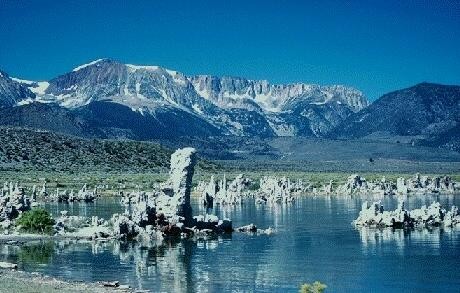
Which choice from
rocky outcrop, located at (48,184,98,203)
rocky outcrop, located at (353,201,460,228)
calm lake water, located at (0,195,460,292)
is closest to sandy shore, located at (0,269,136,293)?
calm lake water, located at (0,195,460,292)

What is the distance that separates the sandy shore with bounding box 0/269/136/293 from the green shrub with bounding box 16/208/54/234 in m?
25.0

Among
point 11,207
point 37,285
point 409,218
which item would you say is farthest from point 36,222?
point 409,218

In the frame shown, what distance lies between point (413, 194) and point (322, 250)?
99091 millimetres

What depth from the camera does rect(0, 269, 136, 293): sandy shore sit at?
3916 cm

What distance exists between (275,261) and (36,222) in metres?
27.6

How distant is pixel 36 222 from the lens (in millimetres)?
73875

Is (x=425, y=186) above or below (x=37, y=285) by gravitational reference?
above

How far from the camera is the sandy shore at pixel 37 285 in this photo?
39.2 meters

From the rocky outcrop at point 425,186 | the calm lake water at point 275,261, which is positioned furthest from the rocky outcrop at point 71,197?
the rocky outcrop at point 425,186

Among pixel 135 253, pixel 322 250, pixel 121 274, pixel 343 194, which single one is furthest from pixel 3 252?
pixel 343 194

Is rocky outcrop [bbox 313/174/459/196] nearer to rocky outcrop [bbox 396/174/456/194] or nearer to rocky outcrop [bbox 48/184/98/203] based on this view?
rocky outcrop [bbox 396/174/456/194]

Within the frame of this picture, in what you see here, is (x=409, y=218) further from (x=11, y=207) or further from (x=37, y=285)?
(x=37, y=285)

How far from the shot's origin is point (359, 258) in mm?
59031

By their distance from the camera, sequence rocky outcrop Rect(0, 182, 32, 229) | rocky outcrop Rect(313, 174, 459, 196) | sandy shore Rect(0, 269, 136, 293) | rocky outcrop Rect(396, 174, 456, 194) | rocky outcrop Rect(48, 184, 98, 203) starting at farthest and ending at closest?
rocky outcrop Rect(396, 174, 456, 194) → rocky outcrop Rect(313, 174, 459, 196) → rocky outcrop Rect(48, 184, 98, 203) → rocky outcrop Rect(0, 182, 32, 229) → sandy shore Rect(0, 269, 136, 293)
